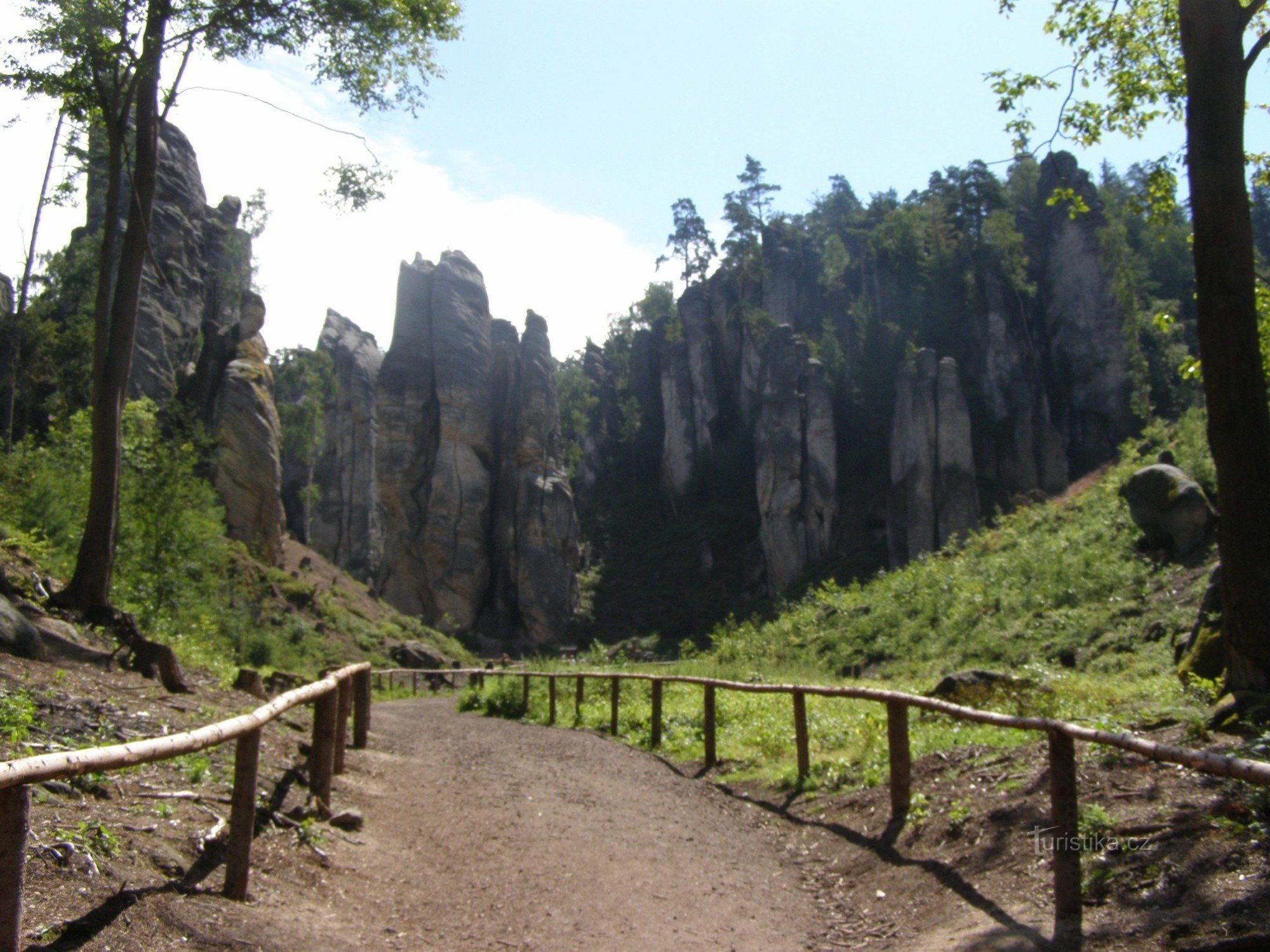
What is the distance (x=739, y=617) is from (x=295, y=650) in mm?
30642

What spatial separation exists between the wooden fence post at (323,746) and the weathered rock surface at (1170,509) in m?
18.8

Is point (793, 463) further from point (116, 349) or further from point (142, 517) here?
point (116, 349)

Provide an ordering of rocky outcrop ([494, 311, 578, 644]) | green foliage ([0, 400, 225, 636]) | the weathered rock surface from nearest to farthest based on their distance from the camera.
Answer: green foliage ([0, 400, 225, 636]) → the weathered rock surface → rocky outcrop ([494, 311, 578, 644])

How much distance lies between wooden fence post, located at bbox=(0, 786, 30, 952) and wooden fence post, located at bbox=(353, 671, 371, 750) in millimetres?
8256

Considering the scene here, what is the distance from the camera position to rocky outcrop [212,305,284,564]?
39094 mm

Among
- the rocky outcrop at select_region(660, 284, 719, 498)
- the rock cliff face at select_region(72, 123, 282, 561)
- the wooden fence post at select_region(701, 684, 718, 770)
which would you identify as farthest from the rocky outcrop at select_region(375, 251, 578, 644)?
the wooden fence post at select_region(701, 684, 718, 770)

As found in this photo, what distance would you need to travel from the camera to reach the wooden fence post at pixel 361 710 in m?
11.0

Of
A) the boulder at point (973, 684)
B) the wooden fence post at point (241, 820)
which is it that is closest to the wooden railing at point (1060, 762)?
the boulder at point (973, 684)

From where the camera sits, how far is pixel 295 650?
103 ft

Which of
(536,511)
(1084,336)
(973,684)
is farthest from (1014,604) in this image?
(1084,336)

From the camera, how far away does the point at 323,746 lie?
706 centimetres

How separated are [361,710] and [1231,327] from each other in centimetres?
936

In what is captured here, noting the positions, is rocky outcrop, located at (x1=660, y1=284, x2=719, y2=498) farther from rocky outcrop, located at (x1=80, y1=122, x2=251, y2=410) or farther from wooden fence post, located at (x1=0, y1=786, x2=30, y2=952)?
wooden fence post, located at (x1=0, y1=786, x2=30, y2=952)

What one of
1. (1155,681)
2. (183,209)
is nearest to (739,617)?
(183,209)
